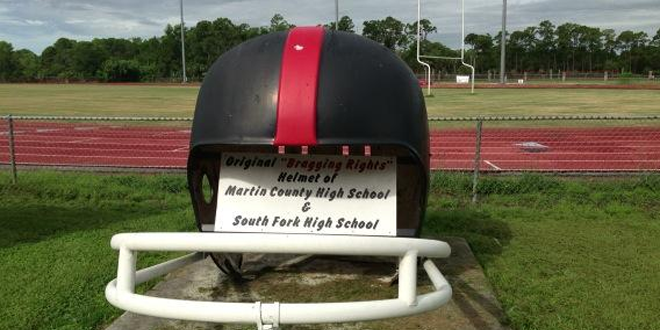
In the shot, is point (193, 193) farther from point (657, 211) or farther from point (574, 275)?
point (657, 211)

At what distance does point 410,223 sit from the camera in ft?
12.3

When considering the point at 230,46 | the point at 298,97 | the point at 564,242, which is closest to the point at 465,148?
the point at 564,242

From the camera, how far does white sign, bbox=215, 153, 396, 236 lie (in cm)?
317

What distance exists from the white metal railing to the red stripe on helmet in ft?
1.82

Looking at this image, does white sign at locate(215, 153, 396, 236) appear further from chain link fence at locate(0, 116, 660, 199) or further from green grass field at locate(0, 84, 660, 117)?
green grass field at locate(0, 84, 660, 117)

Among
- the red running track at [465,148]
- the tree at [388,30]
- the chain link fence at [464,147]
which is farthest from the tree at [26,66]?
the chain link fence at [464,147]

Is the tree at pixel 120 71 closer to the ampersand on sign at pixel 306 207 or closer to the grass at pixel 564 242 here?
the grass at pixel 564 242

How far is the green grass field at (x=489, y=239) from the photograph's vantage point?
3.94m

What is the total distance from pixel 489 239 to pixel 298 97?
3.51 meters

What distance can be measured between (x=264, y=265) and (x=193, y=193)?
1371 millimetres

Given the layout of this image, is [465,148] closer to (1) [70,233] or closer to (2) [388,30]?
(1) [70,233]

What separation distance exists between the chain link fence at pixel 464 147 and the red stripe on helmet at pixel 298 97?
5090 millimetres

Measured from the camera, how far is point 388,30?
68.6 m

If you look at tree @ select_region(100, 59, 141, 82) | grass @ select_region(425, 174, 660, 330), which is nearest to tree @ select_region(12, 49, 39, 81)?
tree @ select_region(100, 59, 141, 82)
